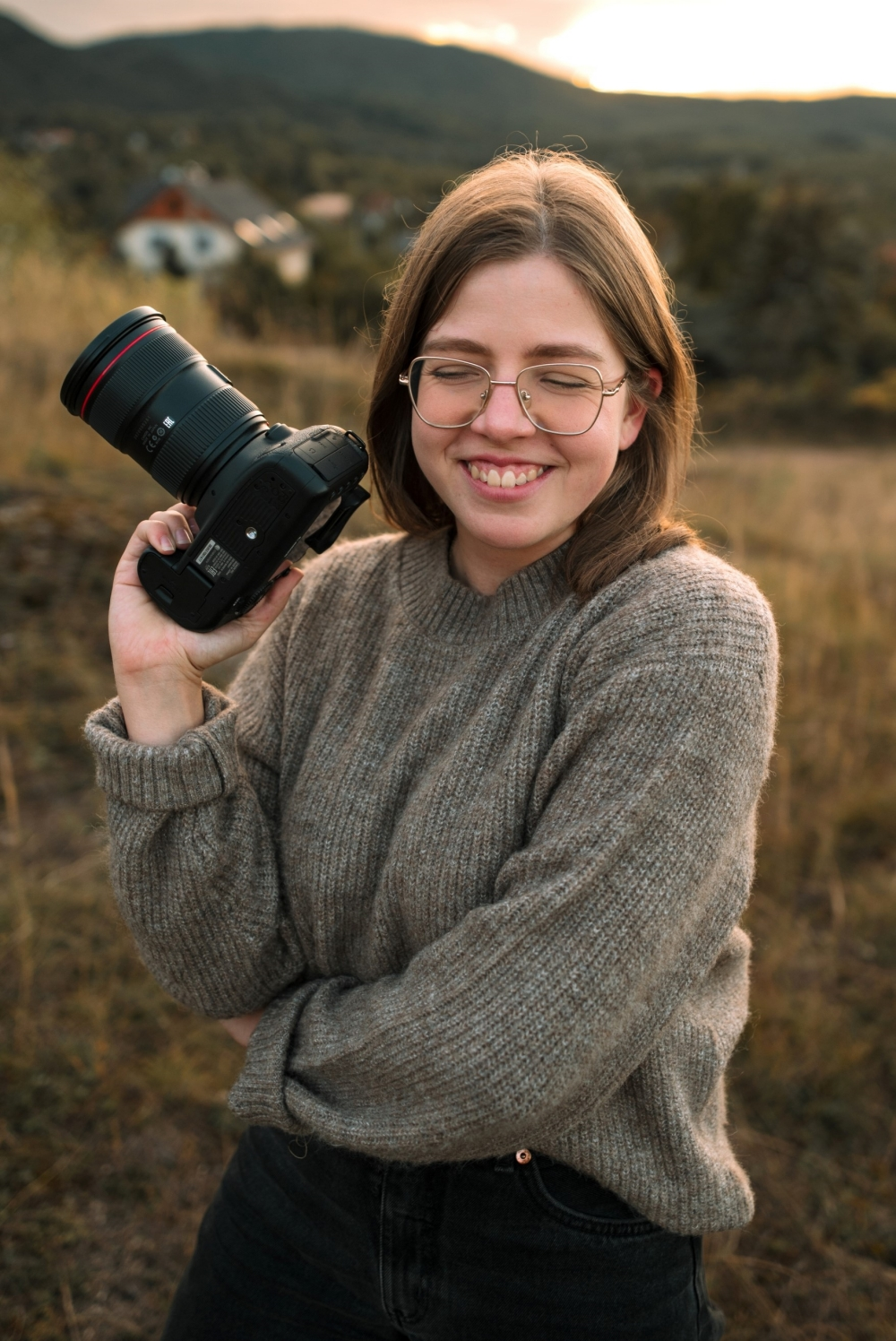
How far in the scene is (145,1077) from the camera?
227 cm

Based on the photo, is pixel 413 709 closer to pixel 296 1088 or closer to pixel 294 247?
pixel 296 1088

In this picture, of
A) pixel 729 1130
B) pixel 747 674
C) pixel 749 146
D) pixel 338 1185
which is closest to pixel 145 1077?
pixel 338 1185

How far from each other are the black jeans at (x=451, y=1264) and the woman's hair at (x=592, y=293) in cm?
80

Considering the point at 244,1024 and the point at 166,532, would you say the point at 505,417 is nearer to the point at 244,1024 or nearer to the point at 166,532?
the point at 166,532

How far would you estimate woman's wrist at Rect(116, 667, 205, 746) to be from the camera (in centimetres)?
131

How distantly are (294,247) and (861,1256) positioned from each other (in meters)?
39.6

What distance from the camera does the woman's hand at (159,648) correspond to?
1313 millimetres

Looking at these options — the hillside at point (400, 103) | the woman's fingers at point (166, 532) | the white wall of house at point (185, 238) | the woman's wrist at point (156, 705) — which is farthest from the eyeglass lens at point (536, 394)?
the hillside at point (400, 103)

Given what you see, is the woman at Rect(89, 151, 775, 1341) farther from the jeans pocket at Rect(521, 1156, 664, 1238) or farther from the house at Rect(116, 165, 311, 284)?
the house at Rect(116, 165, 311, 284)

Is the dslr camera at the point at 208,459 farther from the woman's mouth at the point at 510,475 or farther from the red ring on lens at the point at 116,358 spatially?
the woman's mouth at the point at 510,475

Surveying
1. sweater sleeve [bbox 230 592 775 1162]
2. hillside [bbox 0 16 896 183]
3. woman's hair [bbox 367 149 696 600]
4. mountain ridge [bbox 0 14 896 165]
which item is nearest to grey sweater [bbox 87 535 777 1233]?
sweater sleeve [bbox 230 592 775 1162]

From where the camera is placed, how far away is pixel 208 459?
1312 mm

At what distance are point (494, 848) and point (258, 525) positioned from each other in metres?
0.52

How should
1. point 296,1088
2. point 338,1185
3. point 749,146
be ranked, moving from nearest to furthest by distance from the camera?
point 296,1088 → point 338,1185 → point 749,146
